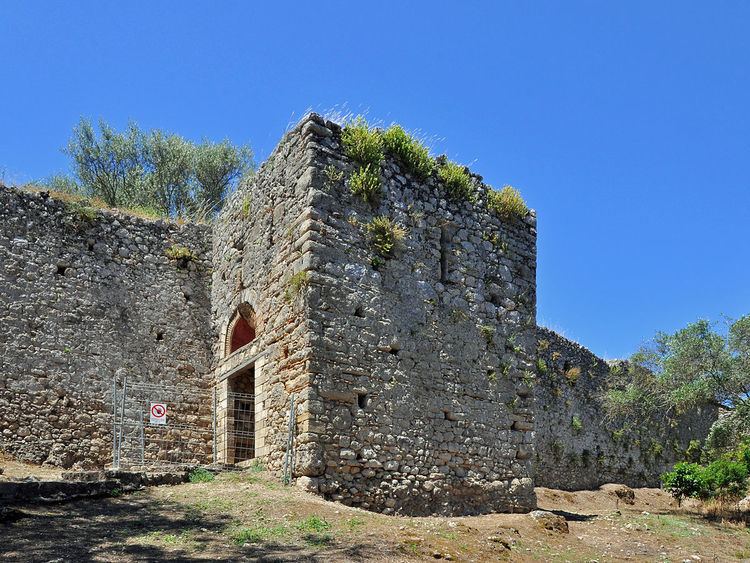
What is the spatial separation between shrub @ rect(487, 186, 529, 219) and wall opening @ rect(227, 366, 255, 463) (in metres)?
5.63

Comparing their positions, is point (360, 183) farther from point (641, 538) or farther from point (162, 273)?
point (641, 538)

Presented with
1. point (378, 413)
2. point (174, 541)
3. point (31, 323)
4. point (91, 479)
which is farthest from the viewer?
point (31, 323)

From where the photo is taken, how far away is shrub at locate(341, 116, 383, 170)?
13.1 m

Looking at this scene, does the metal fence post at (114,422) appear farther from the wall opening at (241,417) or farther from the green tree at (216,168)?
the green tree at (216,168)

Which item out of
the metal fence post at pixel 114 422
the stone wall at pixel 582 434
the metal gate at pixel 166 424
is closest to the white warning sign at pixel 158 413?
the metal gate at pixel 166 424

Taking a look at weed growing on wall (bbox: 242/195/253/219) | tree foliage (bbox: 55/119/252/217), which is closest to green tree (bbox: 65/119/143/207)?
tree foliage (bbox: 55/119/252/217)

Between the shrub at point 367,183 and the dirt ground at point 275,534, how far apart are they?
190 inches

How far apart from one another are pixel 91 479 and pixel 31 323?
4663 mm

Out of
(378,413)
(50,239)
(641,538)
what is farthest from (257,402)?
(641,538)

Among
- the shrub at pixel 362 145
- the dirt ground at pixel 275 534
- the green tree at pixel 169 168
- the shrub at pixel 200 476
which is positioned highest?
the green tree at pixel 169 168

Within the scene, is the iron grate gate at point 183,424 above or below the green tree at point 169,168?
below

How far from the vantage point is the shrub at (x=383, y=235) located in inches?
512

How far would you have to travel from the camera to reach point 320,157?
1274 cm

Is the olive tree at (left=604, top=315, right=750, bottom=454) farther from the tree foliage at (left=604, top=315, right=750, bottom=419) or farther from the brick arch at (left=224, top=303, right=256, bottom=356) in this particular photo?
the brick arch at (left=224, top=303, right=256, bottom=356)
